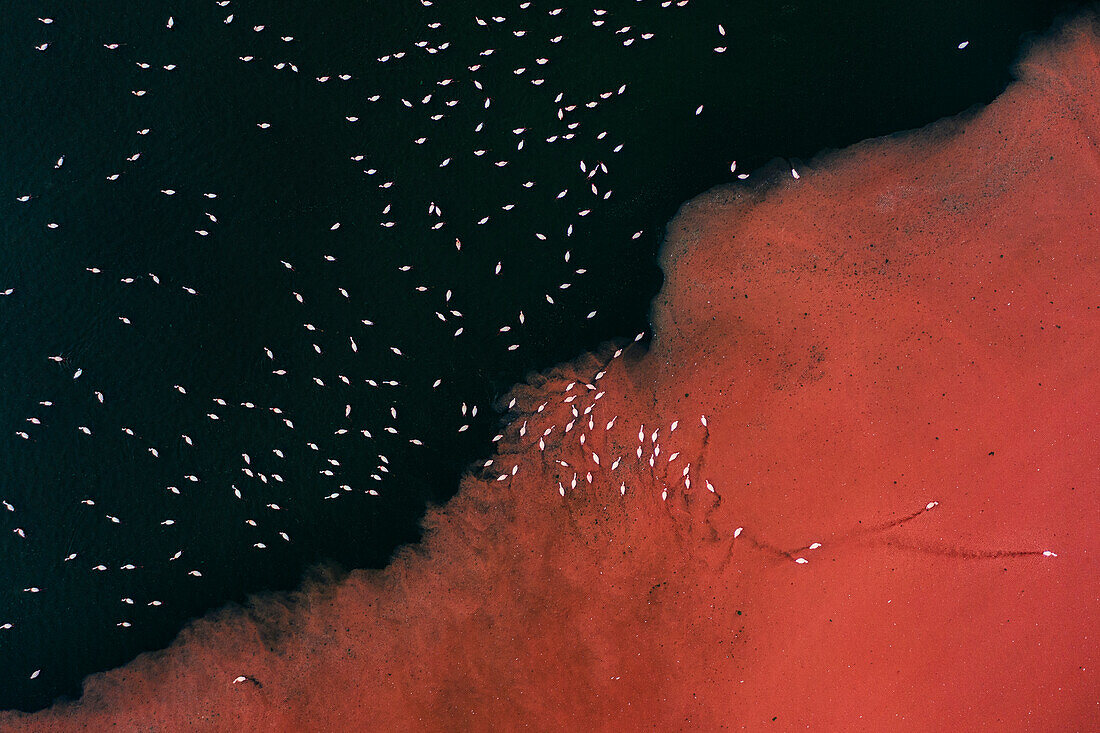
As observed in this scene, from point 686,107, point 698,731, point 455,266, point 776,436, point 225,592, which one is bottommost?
point 698,731

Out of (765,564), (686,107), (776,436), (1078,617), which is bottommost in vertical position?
(1078,617)

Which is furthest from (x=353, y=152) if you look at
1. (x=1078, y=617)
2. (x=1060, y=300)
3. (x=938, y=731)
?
(x=1078, y=617)

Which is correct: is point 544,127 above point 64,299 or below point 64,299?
above

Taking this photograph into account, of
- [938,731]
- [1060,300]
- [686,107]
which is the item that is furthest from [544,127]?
[938,731]

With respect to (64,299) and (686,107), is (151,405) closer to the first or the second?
(64,299)

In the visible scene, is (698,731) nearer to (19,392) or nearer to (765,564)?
(765,564)

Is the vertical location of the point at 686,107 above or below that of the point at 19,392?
above
